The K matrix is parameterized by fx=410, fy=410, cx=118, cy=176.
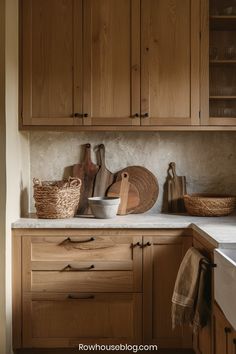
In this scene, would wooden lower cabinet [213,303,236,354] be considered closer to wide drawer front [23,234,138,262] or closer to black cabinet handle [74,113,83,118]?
wide drawer front [23,234,138,262]

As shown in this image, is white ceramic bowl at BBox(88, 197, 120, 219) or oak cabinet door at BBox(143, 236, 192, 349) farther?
white ceramic bowl at BBox(88, 197, 120, 219)

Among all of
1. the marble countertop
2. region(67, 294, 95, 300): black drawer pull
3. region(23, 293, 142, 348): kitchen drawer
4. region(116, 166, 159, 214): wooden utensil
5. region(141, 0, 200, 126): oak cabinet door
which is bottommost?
region(23, 293, 142, 348): kitchen drawer

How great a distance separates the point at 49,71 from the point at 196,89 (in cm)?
95

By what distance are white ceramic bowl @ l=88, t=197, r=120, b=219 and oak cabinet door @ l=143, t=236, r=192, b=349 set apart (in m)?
0.34

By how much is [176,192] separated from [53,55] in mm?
1276

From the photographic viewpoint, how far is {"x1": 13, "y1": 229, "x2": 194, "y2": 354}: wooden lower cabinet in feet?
8.03

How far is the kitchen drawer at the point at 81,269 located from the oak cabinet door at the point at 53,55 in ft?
2.63

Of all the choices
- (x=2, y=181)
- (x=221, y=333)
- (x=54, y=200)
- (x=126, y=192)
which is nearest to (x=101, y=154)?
(x=126, y=192)

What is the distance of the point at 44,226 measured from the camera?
2.43m

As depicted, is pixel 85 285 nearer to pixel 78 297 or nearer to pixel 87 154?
pixel 78 297

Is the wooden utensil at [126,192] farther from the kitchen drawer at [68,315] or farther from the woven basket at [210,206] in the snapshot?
the kitchen drawer at [68,315]

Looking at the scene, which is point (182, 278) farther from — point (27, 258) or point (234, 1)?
point (234, 1)

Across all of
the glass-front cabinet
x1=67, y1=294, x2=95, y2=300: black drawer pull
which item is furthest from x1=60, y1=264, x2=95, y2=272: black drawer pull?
the glass-front cabinet

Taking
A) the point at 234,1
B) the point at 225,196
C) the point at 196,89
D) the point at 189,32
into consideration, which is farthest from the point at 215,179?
the point at 234,1
